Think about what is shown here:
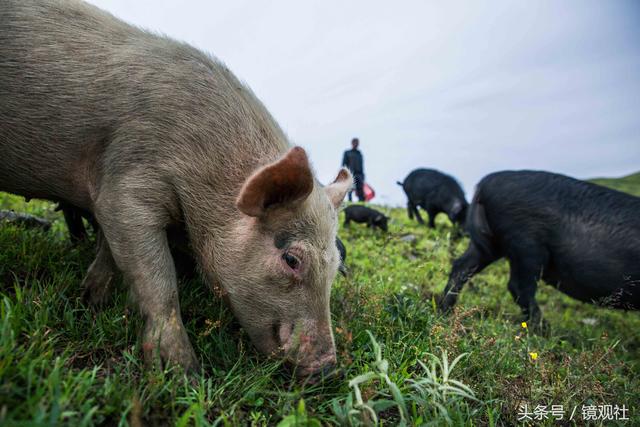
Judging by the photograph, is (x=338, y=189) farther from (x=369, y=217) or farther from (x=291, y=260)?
(x=369, y=217)

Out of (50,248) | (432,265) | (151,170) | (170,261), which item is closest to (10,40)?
(151,170)

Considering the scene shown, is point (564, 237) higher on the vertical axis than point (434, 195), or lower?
higher

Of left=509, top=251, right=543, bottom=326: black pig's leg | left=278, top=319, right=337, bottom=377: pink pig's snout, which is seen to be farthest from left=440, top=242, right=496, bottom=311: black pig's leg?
left=278, top=319, right=337, bottom=377: pink pig's snout

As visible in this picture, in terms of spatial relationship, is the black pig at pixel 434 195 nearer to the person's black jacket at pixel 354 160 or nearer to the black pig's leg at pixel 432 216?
the black pig's leg at pixel 432 216

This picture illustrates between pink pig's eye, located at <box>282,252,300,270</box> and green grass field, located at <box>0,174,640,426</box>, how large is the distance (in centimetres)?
50

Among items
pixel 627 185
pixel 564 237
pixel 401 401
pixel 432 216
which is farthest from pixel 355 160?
pixel 627 185

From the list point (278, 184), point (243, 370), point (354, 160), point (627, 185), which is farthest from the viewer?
point (627, 185)

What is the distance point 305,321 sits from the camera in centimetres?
241

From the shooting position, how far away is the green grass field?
5.65 ft

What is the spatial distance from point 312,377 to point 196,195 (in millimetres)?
1242

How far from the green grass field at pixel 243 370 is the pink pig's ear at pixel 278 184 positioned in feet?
2.22

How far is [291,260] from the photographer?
246cm

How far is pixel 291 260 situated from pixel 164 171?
91cm

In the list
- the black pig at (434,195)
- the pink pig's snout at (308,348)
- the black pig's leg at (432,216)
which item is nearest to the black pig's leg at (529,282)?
the pink pig's snout at (308,348)
